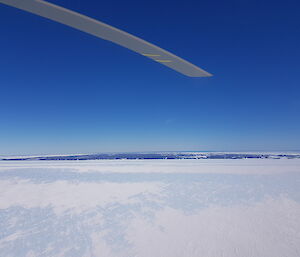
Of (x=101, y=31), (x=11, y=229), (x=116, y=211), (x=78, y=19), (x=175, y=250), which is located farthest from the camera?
(x=116, y=211)

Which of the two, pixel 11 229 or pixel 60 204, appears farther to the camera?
pixel 60 204

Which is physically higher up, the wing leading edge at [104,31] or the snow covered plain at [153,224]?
the wing leading edge at [104,31]

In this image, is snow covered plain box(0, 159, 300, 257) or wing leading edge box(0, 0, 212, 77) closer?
wing leading edge box(0, 0, 212, 77)

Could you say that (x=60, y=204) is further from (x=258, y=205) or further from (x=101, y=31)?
(x=258, y=205)

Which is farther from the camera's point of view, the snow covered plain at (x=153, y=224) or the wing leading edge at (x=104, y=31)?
the snow covered plain at (x=153, y=224)

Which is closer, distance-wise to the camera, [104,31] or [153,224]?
[104,31]

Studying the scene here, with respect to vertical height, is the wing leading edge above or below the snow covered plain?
above

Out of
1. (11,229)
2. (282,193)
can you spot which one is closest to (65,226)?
(11,229)

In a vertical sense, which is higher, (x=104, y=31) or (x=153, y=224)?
(x=104, y=31)
